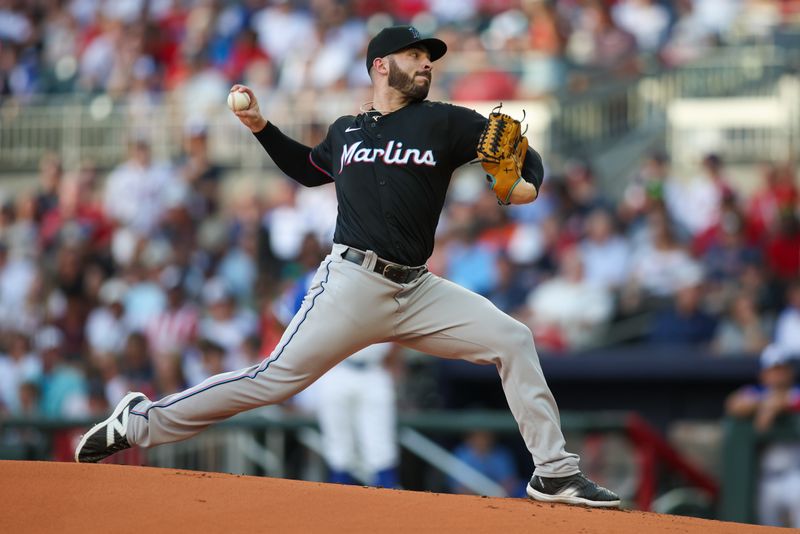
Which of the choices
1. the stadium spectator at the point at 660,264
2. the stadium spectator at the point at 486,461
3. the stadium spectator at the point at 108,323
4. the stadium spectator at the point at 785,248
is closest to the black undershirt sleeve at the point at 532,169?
the stadium spectator at the point at 486,461

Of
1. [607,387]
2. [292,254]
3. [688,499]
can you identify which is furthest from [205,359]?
[688,499]

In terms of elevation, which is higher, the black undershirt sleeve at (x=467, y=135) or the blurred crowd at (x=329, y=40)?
the blurred crowd at (x=329, y=40)

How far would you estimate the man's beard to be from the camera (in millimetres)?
5562

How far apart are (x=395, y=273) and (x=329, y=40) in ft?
34.1

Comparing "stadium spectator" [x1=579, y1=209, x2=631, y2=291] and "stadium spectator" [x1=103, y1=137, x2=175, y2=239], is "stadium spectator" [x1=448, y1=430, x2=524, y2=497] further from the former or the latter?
"stadium spectator" [x1=103, y1=137, x2=175, y2=239]

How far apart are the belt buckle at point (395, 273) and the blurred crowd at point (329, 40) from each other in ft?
28.0

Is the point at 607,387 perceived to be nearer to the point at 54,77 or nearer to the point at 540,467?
the point at 540,467

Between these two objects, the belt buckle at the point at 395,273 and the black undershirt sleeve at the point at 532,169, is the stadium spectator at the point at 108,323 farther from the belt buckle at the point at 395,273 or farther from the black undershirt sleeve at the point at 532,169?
the black undershirt sleeve at the point at 532,169

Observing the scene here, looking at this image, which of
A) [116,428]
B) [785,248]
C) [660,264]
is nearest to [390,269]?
[116,428]

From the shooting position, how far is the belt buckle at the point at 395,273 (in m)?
5.47

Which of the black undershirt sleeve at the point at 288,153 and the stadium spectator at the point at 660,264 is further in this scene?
the stadium spectator at the point at 660,264

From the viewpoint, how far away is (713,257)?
11.0m

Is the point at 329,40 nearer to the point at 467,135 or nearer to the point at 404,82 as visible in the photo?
the point at 404,82

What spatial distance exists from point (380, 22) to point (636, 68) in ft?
11.4
